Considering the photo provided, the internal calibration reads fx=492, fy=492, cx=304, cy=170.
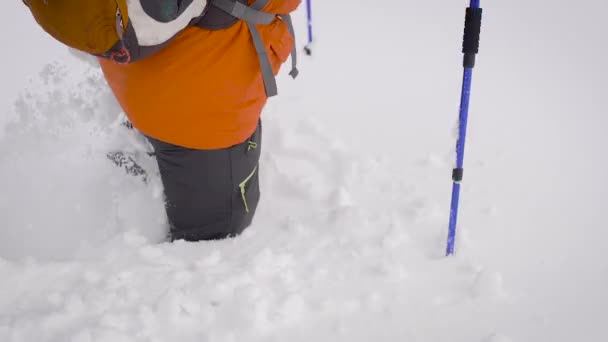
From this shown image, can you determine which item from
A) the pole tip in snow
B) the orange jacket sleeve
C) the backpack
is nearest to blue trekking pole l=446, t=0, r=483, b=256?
the orange jacket sleeve

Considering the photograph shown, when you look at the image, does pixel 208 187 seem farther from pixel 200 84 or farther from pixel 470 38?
pixel 470 38

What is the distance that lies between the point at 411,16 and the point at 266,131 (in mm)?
2164

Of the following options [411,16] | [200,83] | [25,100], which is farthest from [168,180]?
[411,16]

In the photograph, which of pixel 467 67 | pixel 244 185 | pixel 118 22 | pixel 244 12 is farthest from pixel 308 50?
pixel 118 22

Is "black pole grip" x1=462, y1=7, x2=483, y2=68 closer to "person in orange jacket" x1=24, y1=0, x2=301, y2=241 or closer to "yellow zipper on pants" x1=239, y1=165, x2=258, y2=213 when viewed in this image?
"person in orange jacket" x1=24, y1=0, x2=301, y2=241

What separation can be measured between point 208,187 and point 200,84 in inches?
17.0

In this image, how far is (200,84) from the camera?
1.64m

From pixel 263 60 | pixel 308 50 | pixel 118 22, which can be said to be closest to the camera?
pixel 118 22

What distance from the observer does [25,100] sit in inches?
87.7

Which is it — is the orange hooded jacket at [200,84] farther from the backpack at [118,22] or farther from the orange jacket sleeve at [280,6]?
the backpack at [118,22]

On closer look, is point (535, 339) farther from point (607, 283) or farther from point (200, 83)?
point (200, 83)

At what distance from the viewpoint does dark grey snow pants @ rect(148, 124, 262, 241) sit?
5.99 feet

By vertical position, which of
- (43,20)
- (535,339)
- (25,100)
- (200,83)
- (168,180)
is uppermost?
(43,20)

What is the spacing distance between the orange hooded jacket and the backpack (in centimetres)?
10
